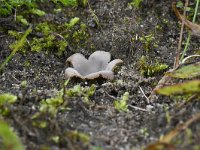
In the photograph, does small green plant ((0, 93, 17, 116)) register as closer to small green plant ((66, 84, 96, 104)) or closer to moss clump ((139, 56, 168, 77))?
small green plant ((66, 84, 96, 104))

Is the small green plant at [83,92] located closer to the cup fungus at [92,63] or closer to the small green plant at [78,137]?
the cup fungus at [92,63]

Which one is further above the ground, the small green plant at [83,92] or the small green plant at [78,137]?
the small green plant at [83,92]

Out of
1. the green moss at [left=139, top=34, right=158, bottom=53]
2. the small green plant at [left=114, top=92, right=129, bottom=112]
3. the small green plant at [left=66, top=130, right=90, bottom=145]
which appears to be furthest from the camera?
the green moss at [left=139, top=34, right=158, bottom=53]

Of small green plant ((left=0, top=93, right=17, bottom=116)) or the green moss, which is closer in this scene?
small green plant ((left=0, top=93, right=17, bottom=116))

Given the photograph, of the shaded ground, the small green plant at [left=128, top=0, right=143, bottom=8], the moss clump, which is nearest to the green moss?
the shaded ground

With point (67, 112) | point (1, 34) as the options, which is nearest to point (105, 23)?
point (1, 34)

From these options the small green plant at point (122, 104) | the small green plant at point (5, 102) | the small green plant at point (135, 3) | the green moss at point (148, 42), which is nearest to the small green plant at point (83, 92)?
the small green plant at point (122, 104)

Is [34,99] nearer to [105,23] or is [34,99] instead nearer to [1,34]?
[1,34]

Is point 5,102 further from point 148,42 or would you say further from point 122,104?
point 148,42
